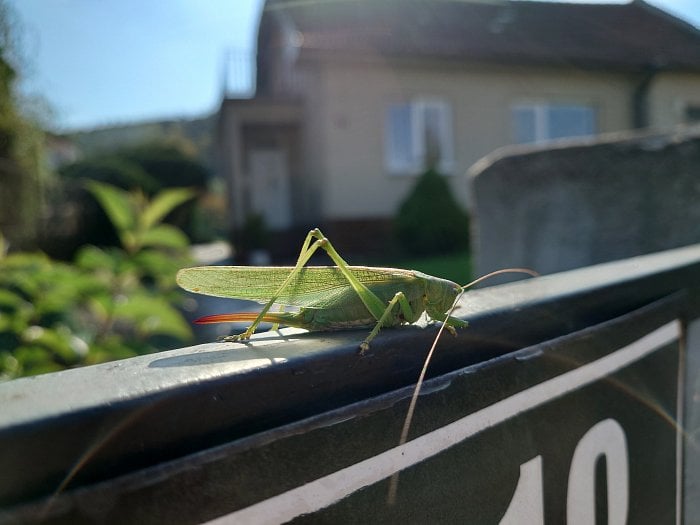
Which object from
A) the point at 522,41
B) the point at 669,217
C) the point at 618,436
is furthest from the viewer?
the point at 522,41

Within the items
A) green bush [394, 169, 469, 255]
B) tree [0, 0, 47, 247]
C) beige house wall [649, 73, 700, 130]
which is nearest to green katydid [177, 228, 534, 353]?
tree [0, 0, 47, 247]

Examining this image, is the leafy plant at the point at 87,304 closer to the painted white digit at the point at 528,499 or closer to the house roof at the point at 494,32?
the painted white digit at the point at 528,499

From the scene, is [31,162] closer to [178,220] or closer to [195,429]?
[195,429]

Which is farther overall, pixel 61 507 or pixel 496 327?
pixel 496 327

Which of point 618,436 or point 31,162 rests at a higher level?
point 31,162

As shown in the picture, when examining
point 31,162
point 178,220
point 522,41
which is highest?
point 522,41

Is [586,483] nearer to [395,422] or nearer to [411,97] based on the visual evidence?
[395,422]

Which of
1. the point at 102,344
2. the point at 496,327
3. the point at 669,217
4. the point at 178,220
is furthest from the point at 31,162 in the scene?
the point at 178,220
